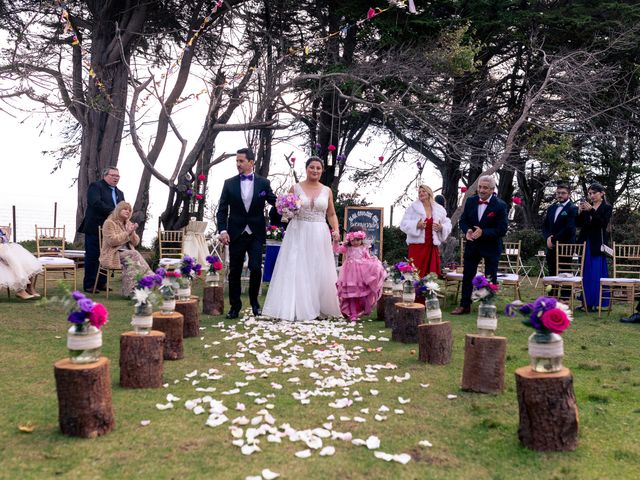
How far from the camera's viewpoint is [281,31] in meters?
14.9

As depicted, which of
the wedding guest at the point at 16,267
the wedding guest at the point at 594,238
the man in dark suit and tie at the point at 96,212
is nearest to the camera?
the wedding guest at the point at 16,267

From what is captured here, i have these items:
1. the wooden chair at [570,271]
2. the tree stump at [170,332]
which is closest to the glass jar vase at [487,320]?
the tree stump at [170,332]

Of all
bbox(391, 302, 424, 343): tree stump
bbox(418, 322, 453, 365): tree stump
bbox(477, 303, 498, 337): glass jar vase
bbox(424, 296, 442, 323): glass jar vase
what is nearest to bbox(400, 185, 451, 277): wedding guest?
bbox(391, 302, 424, 343): tree stump

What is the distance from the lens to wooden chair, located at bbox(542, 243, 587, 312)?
29.1ft

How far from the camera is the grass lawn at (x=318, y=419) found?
3029 millimetres

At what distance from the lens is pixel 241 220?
7355 millimetres

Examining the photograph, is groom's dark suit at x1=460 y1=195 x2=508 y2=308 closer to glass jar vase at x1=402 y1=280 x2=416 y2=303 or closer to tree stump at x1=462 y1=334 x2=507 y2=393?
glass jar vase at x1=402 y1=280 x2=416 y2=303

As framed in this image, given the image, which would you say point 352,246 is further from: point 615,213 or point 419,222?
Result: point 615,213

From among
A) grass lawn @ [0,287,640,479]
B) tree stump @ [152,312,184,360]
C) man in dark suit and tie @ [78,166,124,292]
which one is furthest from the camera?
man in dark suit and tie @ [78,166,124,292]

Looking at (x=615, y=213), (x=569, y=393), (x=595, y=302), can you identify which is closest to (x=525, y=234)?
(x=615, y=213)

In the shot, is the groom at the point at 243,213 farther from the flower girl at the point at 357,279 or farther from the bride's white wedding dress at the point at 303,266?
the flower girl at the point at 357,279

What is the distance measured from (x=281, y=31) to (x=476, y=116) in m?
5.58

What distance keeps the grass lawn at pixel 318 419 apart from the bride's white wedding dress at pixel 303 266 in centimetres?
114

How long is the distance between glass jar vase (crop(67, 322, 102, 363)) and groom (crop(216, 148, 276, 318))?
385 cm
